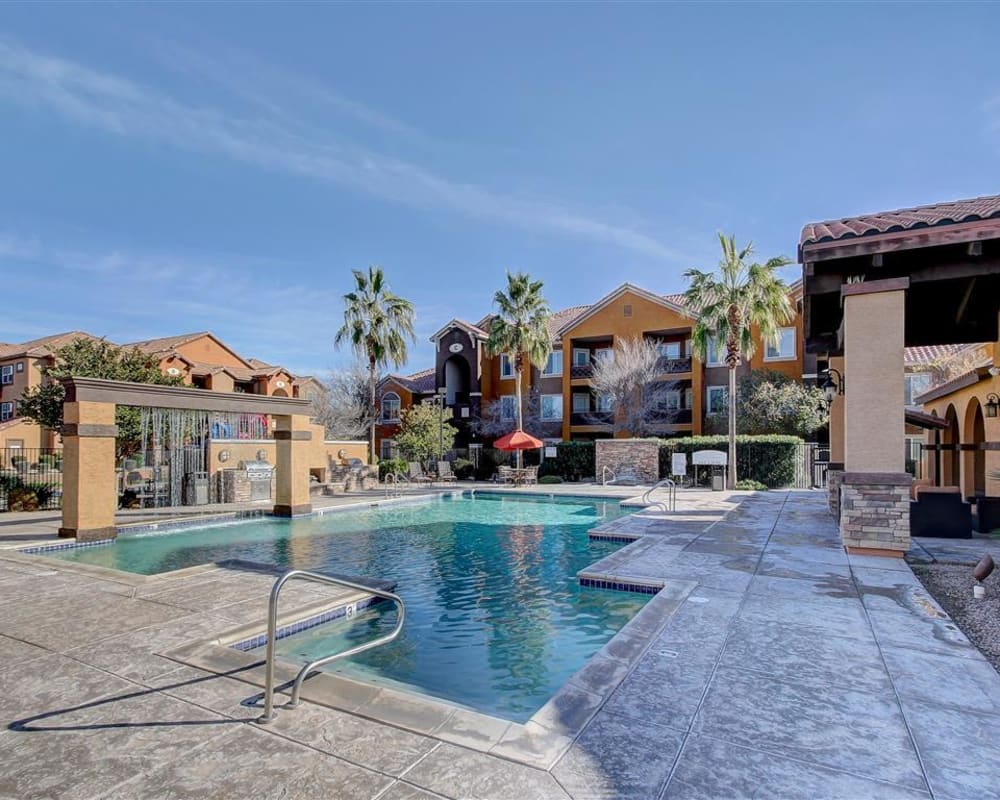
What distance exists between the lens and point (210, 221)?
70.5 feet

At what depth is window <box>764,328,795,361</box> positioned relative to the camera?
28.5 m

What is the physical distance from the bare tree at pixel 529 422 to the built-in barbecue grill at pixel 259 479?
17.0m

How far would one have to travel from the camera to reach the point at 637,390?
30.1 meters

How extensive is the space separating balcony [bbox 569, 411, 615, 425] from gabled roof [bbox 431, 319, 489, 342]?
775 centimetres

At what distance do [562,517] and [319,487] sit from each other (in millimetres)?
10257

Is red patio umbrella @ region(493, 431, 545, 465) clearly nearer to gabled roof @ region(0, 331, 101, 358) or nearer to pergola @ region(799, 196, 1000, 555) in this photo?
pergola @ region(799, 196, 1000, 555)

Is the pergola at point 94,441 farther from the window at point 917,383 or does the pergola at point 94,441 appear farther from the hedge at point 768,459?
the window at point 917,383

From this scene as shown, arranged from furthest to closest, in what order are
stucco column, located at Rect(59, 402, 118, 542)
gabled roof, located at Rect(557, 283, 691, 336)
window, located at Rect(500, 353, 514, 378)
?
window, located at Rect(500, 353, 514, 378), gabled roof, located at Rect(557, 283, 691, 336), stucco column, located at Rect(59, 402, 118, 542)

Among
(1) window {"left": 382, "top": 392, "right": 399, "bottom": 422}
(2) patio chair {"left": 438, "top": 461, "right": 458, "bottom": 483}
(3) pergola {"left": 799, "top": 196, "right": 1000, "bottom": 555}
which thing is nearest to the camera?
(3) pergola {"left": 799, "top": 196, "right": 1000, "bottom": 555}

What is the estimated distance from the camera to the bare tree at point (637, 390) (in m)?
29.8

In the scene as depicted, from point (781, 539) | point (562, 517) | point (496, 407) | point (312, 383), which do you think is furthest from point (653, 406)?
point (312, 383)

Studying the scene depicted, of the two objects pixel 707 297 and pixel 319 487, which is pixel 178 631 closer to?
pixel 319 487

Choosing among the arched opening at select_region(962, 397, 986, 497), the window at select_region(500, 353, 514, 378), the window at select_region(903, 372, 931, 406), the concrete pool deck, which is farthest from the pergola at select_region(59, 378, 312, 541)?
the window at select_region(903, 372, 931, 406)

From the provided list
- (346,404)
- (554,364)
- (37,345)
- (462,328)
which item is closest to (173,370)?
(346,404)
